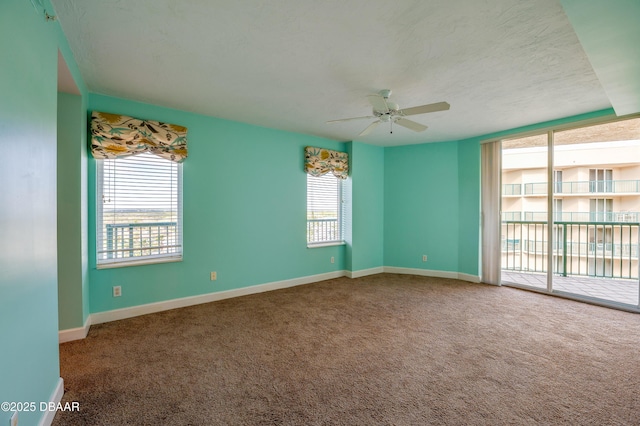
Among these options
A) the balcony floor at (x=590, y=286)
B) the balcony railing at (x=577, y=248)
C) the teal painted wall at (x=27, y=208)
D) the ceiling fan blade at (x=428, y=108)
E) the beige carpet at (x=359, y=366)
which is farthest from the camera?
the balcony railing at (x=577, y=248)

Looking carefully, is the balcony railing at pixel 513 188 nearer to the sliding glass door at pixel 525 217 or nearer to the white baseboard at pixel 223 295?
the sliding glass door at pixel 525 217

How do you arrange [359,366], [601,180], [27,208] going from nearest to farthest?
[27,208] → [359,366] → [601,180]

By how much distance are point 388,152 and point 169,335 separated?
4.72 metres

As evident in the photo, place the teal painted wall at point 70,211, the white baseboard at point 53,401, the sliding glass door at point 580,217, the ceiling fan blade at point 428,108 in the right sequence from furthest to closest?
1. the sliding glass door at point 580,217
2. the teal painted wall at point 70,211
3. the ceiling fan blade at point 428,108
4. the white baseboard at point 53,401

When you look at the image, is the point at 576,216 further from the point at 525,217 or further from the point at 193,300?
the point at 193,300

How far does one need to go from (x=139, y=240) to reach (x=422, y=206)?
4638 millimetres

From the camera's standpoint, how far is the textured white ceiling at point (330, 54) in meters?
1.74

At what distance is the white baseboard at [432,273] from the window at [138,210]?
3876 mm

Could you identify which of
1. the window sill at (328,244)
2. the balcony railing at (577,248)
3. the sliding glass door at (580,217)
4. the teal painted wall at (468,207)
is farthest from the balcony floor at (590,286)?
the window sill at (328,244)

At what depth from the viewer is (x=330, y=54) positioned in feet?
7.24

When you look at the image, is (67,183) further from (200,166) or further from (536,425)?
(536,425)

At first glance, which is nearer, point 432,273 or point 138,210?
point 138,210

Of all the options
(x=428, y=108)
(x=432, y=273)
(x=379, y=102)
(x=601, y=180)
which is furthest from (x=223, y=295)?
(x=601, y=180)

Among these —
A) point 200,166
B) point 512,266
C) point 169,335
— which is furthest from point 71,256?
point 512,266
